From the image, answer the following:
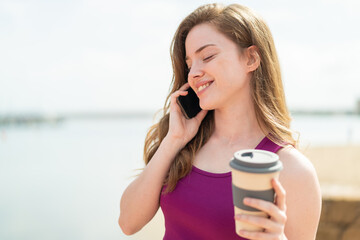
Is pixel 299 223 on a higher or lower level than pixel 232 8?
lower

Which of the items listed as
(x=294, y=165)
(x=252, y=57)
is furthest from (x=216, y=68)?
(x=294, y=165)

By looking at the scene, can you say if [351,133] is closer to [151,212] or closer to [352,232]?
[352,232]

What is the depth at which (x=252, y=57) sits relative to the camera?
6.09 ft

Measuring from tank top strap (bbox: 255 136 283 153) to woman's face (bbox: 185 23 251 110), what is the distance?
312 millimetres

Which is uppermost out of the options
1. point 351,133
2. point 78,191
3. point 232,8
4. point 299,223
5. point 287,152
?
point 232,8

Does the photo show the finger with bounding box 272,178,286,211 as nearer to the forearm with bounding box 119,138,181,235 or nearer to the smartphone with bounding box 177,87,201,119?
the forearm with bounding box 119,138,181,235

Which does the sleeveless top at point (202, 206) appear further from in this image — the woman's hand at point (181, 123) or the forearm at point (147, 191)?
the woman's hand at point (181, 123)

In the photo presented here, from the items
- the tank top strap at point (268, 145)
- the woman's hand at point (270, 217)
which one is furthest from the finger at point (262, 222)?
the tank top strap at point (268, 145)

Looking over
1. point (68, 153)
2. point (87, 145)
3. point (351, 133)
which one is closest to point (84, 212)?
point (68, 153)

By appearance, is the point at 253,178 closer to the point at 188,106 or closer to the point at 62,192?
the point at 188,106

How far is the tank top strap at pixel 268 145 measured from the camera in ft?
5.39

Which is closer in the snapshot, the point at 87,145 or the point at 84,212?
the point at 84,212

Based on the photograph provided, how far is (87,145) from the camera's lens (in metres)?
15.5

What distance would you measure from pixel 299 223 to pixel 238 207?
1.80 feet
